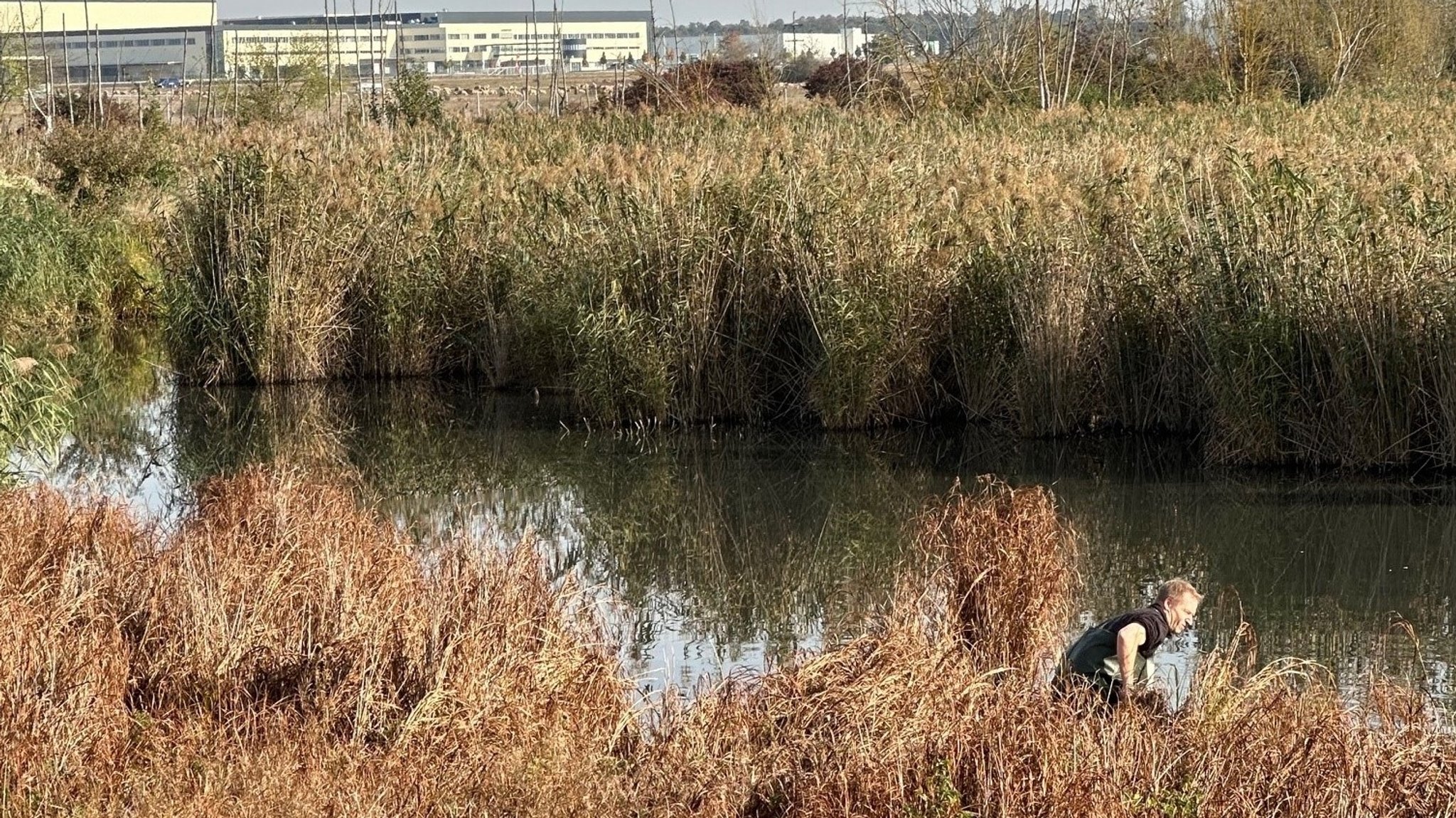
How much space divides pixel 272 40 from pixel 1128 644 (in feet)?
208

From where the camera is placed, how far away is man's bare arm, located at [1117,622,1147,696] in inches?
266

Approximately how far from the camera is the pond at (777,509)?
372 inches

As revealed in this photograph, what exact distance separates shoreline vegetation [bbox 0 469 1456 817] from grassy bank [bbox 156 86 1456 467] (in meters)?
4.85

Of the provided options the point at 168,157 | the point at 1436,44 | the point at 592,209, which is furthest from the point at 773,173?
the point at 1436,44

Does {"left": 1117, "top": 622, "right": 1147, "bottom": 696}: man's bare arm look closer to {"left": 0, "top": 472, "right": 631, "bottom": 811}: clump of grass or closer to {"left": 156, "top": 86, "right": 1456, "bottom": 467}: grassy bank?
{"left": 0, "top": 472, "right": 631, "bottom": 811}: clump of grass

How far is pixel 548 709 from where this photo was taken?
22.4 ft

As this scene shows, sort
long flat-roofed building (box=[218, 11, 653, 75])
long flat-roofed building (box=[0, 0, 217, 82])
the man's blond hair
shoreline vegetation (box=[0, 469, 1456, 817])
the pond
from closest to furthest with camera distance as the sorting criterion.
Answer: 1. shoreline vegetation (box=[0, 469, 1456, 817])
2. the man's blond hair
3. the pond
4. long flat-roofed building (box=[0, 0, 217, 82])
5. long flat-roofed building (box=[218, 11, 653, 75])

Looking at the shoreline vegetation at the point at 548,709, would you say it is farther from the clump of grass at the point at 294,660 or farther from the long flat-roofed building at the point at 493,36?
the long flat-roofed building at the point at 493,36

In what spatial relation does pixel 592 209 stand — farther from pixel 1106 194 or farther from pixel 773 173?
pixel 1106 194

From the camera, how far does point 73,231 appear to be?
73.1ft

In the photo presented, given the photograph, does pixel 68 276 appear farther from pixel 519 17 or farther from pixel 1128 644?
pixel 519 17

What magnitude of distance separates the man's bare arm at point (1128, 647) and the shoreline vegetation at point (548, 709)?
22cm

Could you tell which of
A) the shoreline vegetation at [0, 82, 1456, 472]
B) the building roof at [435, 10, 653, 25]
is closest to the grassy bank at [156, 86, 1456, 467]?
the shoreline vegetation at [0, 82, 1456, 472]

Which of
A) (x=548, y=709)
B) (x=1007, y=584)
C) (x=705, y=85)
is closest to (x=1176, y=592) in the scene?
(x=1007, y=584)
